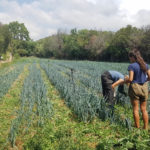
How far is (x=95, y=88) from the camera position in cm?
631

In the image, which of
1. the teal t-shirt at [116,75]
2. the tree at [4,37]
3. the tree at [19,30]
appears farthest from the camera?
the tree at [19,30]

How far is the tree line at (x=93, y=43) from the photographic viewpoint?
87.8 ft

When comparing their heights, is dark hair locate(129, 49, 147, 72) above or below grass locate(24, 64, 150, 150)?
above

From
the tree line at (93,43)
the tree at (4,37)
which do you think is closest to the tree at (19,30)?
the tree line at (93,43)

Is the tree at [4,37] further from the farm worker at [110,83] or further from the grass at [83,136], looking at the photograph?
the grass at [83,136]

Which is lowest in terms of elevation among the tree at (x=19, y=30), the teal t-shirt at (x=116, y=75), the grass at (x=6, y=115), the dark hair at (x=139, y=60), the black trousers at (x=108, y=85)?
the grass at (x=6, y=115)

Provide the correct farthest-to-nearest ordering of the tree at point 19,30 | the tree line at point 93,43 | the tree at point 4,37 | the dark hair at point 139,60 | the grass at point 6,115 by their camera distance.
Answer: the tree at point 19,30 → the tree at point 4,37 → the tree line at point 93,43 → the grass at point 6,115 → the dark hair at point 139,60

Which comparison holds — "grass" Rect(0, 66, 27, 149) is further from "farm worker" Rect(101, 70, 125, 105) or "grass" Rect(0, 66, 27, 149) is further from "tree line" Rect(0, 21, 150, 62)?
"tree line" Rect(0, 21, 150, 62)

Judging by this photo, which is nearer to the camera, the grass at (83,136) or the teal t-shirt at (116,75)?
the grass at (83,136)

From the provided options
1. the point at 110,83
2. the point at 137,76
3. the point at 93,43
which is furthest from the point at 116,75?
the point at 93,43

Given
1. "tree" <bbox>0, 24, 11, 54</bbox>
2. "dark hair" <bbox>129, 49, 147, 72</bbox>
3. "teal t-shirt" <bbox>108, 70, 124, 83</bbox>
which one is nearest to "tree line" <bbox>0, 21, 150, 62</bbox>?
"tree" <bbox>0, 24, 11, 54</bbox>

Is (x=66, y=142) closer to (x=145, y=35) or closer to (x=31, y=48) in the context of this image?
(x=145, y=35)

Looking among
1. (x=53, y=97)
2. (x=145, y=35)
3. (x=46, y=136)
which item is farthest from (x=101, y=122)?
(x=145, y=35)

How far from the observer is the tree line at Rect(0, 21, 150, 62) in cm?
2677
